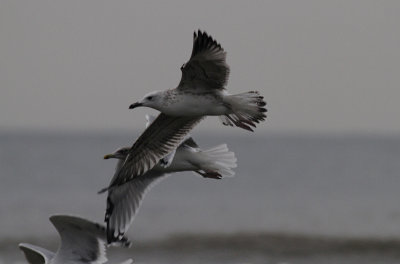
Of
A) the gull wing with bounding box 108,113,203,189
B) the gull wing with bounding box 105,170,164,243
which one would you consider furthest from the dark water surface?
the gull wing with bounding box 108,113,203,189

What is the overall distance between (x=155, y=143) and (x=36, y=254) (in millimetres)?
1407

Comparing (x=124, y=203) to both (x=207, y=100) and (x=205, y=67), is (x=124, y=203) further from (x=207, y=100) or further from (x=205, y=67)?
(x=205, y=67)

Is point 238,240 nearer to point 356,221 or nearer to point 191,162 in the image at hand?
point 356,221

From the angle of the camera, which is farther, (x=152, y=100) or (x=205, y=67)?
(x=152, y=100)

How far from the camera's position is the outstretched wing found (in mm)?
5578

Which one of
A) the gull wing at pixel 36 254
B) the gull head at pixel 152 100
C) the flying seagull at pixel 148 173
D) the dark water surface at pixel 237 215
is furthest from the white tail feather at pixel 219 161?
the dark water surface at pixel 237 215

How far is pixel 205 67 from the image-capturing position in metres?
5.71

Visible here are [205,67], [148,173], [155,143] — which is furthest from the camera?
[148,173]

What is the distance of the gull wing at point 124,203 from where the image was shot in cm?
695

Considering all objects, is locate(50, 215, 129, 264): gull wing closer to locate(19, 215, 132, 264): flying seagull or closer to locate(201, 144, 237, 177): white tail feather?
locate(19, 215, 132, 264): flying seagull

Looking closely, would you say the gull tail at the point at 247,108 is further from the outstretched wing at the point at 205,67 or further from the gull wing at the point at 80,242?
the gull wing at the point at 80,242

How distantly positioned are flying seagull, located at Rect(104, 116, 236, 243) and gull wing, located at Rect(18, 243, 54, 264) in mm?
476

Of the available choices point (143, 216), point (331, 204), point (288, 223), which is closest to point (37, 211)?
point (143, 216)

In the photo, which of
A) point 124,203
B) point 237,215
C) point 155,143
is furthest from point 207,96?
point 237,215
